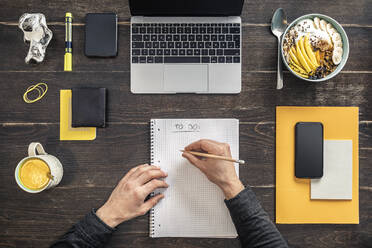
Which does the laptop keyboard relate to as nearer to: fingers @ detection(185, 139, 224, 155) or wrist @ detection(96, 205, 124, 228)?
fingers @ detection(185, 139, 224, 155)

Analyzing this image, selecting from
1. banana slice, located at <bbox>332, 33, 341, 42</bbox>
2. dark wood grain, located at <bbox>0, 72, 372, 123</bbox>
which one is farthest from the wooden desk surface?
banana slice, located at <bbox>332, 33, 341, 42</bbox>

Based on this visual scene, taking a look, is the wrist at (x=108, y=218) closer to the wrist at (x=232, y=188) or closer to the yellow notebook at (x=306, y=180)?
the wrist at (x=232, y=188)

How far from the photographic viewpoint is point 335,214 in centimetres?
96

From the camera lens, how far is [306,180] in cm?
96

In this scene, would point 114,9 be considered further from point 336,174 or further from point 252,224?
point 336,174

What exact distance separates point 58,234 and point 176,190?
42cm

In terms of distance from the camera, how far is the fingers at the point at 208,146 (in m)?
0.90

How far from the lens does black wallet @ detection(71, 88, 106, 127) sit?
935mm

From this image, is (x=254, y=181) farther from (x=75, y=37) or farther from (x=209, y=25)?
(x=75, y=37)

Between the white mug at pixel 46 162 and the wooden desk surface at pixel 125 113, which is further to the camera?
the wooden desk surface at pixel 125 113

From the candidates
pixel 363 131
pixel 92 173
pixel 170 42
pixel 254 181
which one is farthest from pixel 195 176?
pixel 363 131

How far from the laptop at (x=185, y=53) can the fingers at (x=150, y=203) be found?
35cm

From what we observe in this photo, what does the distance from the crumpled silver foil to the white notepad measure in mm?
993

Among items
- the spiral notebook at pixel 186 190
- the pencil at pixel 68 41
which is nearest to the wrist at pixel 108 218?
the spiral notebook at pixel 186 190
